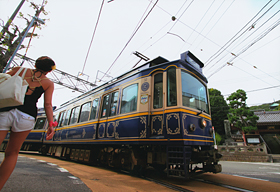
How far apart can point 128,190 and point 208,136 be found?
109 inches

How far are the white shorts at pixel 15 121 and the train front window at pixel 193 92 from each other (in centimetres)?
341

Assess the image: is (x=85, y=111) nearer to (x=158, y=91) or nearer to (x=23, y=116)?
(x=158, y=91)

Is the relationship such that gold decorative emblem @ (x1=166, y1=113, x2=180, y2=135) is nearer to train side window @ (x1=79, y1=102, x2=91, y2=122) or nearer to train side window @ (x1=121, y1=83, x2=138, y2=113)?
train side window @ (x1=121, y1=83, x2=138, y2=113)

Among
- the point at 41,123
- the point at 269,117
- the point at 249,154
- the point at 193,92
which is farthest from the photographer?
the point at 269,117

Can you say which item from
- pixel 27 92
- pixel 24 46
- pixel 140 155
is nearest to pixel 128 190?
pixel 140 155

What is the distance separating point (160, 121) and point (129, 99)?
1.37m

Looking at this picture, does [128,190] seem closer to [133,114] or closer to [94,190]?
[94,190]

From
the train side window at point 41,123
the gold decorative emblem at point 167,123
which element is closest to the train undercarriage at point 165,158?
the gold decorative emblem at point 167,123

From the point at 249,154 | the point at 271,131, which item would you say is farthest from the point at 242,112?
the point at 271,131

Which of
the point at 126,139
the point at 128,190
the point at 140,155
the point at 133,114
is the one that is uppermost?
the point at 133,114

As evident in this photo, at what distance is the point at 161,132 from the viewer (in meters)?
3.99

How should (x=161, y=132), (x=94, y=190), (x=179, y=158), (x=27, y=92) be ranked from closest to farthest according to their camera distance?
(x=27, y=92)
(x=94, y=190)
(x=179, y=158)
(x=161, y=132)

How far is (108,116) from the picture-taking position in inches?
224

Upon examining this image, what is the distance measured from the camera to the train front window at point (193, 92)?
170 inches
